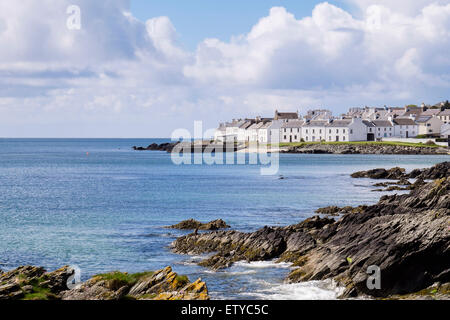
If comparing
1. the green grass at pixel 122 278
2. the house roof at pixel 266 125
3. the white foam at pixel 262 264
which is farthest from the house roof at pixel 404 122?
the green grass at pixel 122 278

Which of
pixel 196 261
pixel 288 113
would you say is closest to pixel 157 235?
pixel 196 261

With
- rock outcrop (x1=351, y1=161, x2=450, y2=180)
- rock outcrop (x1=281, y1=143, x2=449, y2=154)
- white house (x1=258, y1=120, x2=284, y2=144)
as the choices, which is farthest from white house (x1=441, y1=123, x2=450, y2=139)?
rock outcrop (x1=351, y1=161, x2=450, y2=180)

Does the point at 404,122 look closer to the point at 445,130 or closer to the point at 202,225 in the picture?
the point at 445,130

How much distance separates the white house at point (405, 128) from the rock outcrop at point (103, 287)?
157m

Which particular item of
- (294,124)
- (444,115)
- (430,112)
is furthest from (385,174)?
(430,112)

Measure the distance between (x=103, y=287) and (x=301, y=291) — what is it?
785 centimetres

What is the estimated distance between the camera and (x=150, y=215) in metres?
45.6

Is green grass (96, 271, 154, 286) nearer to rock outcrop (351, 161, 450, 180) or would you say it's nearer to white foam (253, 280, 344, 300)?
white foam (253, 280, 344, 300)

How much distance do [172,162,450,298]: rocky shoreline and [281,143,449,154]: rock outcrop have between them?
112 meters

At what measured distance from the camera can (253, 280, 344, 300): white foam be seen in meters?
21.3

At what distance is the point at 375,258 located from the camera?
21703 mm

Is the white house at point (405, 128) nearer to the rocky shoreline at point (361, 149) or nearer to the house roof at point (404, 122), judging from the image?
the house roof at point (404, 122)
